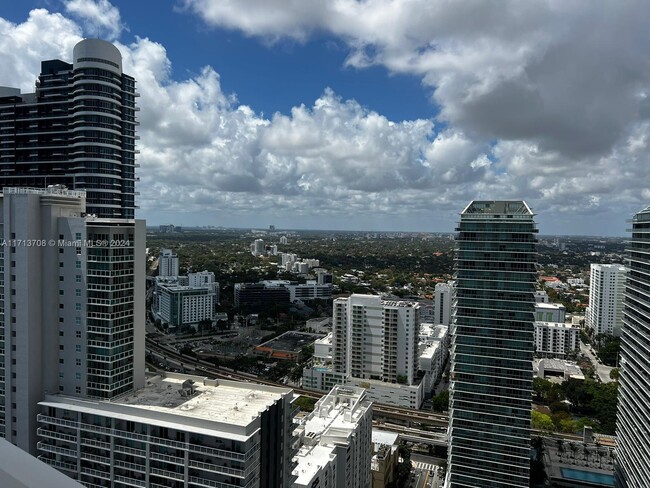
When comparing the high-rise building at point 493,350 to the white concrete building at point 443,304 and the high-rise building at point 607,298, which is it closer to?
the white concrete building at point 443,304

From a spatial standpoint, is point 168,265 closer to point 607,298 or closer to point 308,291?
point 308,291

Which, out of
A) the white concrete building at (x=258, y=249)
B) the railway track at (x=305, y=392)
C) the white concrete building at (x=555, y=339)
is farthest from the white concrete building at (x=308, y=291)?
the white concrete building at (x=258, y=249)

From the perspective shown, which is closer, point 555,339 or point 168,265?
point 555,339

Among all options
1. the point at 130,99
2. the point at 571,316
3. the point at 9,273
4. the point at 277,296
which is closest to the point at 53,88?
the point at 130,99

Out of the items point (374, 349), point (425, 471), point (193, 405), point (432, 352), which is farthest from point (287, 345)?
point (193, 405)

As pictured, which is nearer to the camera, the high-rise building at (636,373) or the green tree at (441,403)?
the high-rise building at (636,373)

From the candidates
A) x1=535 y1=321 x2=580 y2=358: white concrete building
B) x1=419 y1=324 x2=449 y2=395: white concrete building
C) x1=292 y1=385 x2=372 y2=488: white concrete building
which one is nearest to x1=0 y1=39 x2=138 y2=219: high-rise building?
x1=292 y1=385 x2=372 y2=488: white concrete building
